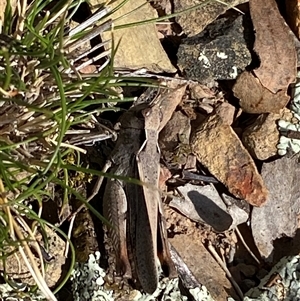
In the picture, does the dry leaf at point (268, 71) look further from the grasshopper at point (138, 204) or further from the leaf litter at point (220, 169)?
the grasshopper at point (138, 204)

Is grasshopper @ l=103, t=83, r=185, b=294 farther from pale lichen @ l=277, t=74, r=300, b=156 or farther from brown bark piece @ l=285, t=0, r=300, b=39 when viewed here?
brown bark piece @ l=285, t=0, r=300, b=39

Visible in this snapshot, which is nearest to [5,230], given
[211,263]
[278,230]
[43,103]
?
[43,103]

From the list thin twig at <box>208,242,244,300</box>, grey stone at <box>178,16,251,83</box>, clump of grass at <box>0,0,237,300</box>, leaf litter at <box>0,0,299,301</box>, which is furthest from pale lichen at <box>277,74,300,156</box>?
clump of grass at <box>0,0,237,300</box>

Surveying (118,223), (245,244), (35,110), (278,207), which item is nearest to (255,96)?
(278,207)

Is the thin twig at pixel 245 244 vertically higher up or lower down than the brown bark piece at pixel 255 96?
lower down

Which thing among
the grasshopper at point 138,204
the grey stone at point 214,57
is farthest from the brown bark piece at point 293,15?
the grasshopper at point 138,204

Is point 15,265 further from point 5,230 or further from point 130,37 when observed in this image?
point 130,37

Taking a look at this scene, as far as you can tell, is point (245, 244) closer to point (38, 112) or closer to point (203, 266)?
point (203, 266)
